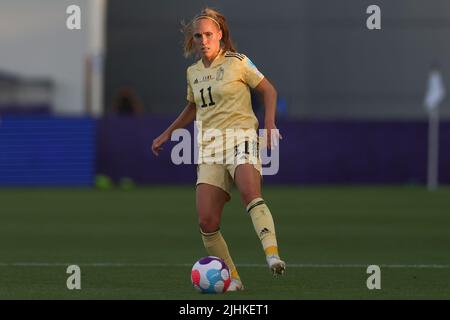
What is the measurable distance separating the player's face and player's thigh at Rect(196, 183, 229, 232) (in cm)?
101

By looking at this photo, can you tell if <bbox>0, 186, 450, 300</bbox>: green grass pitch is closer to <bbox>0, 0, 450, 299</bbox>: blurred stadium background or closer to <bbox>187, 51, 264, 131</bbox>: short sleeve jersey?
<bbox>0, 0, 450, 299</bbox>: blurred stadium background

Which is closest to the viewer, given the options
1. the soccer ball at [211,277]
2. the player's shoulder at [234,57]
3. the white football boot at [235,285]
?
the soccer ball at [211,277]

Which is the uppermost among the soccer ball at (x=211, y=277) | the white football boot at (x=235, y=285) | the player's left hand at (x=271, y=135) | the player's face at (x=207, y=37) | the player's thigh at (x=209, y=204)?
the player's face at (x=207, y=37)

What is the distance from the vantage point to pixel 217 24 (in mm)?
10383

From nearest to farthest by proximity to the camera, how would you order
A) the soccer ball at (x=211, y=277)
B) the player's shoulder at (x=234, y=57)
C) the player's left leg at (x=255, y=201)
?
the soccer ball at (x=211, y=277), the player's left leg at (x=255, y=201), the player's shoulder at (x=234, y=57)

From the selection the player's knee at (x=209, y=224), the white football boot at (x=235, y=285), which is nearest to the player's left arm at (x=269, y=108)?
the player's knee at (x=209, y=224)

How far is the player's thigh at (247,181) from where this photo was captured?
10266 mm

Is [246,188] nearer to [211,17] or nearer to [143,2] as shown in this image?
[211,17]

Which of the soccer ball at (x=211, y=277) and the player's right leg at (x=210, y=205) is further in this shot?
the player's right leg at (x=210, y=205)

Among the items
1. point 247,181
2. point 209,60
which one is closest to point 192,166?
point 209,60

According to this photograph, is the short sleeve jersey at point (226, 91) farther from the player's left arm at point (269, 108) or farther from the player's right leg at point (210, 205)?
the player's right leg at point (210, 205)

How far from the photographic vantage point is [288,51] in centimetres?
4053

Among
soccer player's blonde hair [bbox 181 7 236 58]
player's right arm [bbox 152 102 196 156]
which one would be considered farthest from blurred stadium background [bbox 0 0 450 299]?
soccer player's blonde hair [bbox 181 7 236 58]

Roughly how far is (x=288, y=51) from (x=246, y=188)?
100 ft
